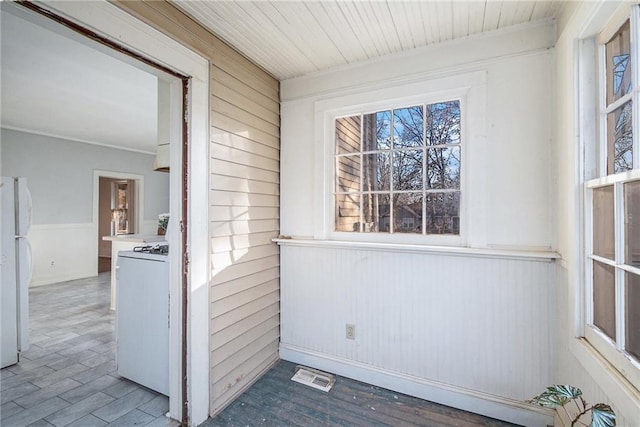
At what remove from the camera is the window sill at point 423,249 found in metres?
1.74

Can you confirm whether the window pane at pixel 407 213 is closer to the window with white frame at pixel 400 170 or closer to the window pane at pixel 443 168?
the window with white frame at pixel 400 170

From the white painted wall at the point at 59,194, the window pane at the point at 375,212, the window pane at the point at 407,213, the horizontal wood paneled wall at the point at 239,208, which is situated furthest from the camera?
the white painted wall at the point at 59,194

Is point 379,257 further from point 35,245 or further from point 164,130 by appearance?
point 35,245

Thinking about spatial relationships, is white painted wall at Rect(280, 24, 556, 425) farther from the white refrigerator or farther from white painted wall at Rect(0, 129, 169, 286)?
white painted wall at Rect(0, 129, 169, 286)

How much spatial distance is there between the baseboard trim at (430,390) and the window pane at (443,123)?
1.69 meters

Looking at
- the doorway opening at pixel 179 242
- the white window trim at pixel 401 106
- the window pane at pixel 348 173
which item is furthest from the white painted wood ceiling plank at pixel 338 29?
the doorway opening at pixel 179 242

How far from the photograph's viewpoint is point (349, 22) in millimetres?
1810

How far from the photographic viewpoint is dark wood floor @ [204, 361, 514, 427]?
6.04ft

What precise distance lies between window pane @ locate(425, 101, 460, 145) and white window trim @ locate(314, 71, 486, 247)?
0.13 ft

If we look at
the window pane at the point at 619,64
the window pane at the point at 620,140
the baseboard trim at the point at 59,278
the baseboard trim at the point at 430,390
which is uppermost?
the window pane at the point at 619,64

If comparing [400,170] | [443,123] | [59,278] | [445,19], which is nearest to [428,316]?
[400,170]

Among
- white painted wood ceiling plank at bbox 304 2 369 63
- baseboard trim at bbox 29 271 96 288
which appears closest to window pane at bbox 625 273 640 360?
white painted wood ceiling plank at bbox 304 2 369 63

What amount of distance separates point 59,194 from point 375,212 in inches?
231

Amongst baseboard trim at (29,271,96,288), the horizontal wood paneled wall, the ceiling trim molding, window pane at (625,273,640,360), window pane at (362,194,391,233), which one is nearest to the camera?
window pane at (625,273,640,360)
